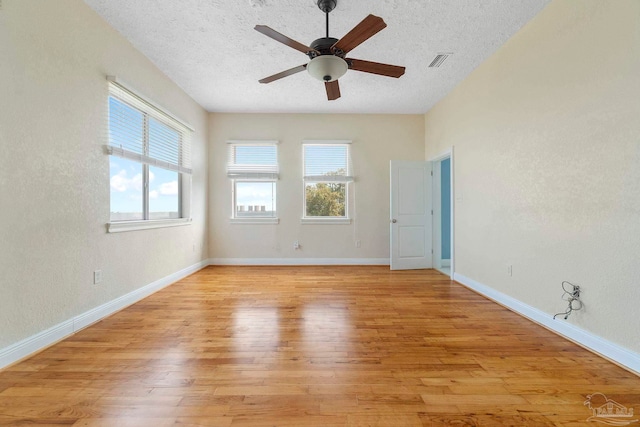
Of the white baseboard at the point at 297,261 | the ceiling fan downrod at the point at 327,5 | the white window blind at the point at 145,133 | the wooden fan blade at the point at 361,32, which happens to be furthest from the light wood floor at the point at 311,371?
the ceiling fan downrod at the point at 327,5

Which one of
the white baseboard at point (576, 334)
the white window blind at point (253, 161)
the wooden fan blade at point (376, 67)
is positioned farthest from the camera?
the white window blind at point (253, 161)

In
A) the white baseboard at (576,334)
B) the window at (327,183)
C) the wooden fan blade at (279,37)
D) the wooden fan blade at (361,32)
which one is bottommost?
the white baseboard at (576,334)

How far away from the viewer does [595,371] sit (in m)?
1.68

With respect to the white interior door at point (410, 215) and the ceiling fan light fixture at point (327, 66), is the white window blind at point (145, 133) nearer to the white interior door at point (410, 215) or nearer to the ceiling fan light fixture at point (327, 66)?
the ceiling fan light fixture at point (327, 66)

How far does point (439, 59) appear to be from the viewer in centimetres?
312

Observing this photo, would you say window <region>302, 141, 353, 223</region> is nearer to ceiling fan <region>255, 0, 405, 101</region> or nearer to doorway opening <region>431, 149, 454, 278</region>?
doorway opening <region>431, 149, 454, 278</region>

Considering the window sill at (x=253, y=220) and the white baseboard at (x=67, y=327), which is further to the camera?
the window sill at (x=253, y=220)

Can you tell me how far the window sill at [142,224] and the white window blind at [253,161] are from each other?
1393mm

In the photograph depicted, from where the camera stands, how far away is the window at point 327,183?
16.3 feet

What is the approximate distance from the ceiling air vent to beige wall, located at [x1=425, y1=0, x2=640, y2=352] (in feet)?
1.79

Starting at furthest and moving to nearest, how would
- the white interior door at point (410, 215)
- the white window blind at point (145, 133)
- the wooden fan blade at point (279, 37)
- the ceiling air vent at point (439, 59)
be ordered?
the white interior door at point (410, 215) → the ceiling air vent at point (439, 59) → the white window blind at point (145, 133) → the wooden fan blade at point (279, 37)

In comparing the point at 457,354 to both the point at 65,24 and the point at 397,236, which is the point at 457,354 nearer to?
the point at 397,236

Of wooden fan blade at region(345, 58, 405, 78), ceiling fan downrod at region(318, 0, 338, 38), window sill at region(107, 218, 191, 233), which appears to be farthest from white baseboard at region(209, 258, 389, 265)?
ceiling fan downrod at region(318, 0, 338, 38)

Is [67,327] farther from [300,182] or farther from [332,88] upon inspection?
[300,182]
